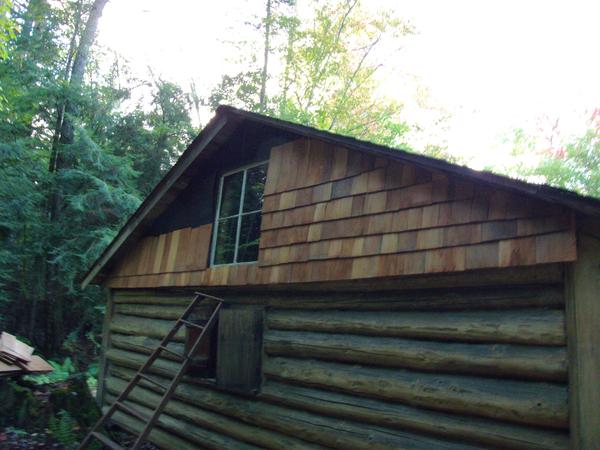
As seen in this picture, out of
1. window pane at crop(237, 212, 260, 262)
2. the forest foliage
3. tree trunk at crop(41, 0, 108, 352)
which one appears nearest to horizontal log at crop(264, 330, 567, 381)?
window pane at crop(237, 212, 260, 262)

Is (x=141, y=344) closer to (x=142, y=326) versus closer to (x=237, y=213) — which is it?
(x=142, y=326)

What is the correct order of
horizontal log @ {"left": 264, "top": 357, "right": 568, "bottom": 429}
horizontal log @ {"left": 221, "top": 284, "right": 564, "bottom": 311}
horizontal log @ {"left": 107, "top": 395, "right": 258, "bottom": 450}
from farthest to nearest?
horizontal log @ {"left": 107, "top": 395, "right": 258, "bottom": 450} < horizontal log @ {"left": 221, "top": 284, "right": 564, "bottom": 311} < horizontal log @ {"left": 264, "top": 357, "right": 568, "bottom": 429}

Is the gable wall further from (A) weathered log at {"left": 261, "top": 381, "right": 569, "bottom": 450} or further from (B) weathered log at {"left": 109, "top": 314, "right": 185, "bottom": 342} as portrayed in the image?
(A) weathered log at {"left": 261, "top": 381, "right": 569, "bottom": 450}

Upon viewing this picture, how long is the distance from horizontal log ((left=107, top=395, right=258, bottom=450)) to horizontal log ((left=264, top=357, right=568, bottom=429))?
1380mm

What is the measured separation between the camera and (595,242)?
12.5 ft

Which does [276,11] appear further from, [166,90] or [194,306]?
[194,306]

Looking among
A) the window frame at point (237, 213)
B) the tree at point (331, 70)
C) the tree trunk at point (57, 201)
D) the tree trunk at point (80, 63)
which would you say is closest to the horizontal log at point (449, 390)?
the window frame at point (237, 213)

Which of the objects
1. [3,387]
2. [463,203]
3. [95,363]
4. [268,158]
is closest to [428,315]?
[463,203]

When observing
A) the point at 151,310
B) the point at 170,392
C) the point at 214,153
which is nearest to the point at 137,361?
the point at 151,310

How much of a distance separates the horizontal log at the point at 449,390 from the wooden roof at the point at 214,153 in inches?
58.9

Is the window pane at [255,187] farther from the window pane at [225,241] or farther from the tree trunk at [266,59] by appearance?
the tree trunk at [266,59]

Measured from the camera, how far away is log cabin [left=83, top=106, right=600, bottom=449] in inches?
155

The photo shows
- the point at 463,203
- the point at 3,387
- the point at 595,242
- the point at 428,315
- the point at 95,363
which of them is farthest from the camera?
the point at 95,363

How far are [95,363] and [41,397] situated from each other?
6340mm
